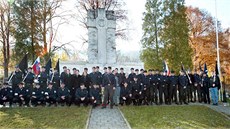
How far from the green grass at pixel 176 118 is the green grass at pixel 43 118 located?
1.80 meters

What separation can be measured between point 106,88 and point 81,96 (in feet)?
4.04

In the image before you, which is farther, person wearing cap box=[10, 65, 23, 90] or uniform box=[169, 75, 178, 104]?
uniform box=[169, 75, 178, 104]

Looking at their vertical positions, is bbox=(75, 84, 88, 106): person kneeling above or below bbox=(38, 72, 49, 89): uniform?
below

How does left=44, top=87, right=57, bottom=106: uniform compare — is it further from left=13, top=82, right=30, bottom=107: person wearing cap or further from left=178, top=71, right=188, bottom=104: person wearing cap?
left=178, top=71, right=188, bottom=104: person wearing cap

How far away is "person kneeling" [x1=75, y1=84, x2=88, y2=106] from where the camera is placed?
13.2 meters

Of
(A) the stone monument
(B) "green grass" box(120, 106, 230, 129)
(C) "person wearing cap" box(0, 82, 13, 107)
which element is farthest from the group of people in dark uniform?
(A) the stone monument

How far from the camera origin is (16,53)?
92.0 ft

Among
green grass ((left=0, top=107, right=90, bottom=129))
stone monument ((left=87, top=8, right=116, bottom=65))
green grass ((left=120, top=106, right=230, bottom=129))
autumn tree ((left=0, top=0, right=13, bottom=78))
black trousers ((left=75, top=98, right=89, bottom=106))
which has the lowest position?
green grass ((left=120, top=106, right=230, bottom=129))

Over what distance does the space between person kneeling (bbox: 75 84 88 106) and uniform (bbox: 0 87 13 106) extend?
122 inches

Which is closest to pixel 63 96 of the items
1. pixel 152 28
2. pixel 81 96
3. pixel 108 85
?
pixel 81 96

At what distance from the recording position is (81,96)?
13.2 metres

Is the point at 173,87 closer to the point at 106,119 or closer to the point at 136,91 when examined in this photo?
the point at 136,91

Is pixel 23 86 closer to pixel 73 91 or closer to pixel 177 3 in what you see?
pixel 73 91

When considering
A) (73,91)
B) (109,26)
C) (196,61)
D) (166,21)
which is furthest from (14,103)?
(196,61)
